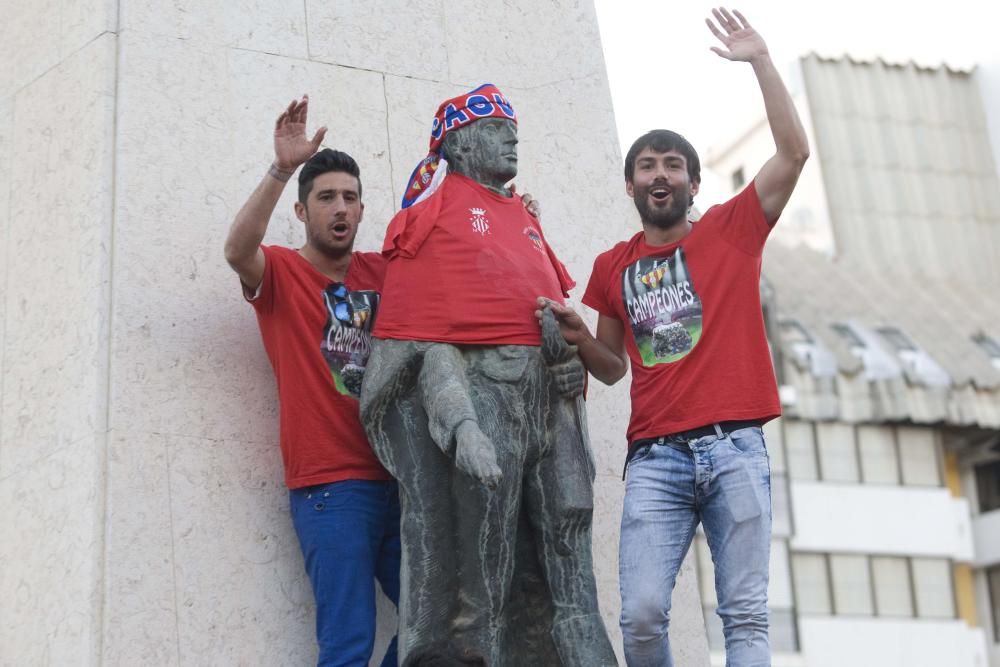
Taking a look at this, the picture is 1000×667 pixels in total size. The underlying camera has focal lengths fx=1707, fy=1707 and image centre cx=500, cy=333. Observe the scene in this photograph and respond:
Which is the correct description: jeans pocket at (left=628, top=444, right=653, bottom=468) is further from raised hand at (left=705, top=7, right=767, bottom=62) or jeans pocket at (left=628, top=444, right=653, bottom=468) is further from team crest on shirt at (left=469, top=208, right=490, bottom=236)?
raised hand at (left=705, top=7, right=767, bottom=62)

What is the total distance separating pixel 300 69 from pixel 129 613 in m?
2.74

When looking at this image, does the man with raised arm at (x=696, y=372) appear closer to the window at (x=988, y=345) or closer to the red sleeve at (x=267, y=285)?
the red sleeve at (x=267, y=285)

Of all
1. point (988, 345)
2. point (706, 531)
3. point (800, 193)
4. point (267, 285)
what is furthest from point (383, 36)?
point (800, 193)

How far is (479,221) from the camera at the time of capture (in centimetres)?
676

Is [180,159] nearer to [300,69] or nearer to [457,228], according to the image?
[300,69]

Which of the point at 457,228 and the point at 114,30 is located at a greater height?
the point at 114,30

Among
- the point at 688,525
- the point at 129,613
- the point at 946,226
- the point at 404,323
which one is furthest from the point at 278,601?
the point at 946,226

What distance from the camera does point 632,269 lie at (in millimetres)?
6832

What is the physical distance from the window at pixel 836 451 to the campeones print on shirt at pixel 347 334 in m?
31.4

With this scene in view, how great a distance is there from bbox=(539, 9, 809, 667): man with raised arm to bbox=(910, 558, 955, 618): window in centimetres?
→ 3289

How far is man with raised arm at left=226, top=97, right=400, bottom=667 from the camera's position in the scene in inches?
262

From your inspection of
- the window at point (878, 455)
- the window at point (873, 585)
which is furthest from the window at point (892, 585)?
the window at point (878, 455)

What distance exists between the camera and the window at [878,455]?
38250 mm

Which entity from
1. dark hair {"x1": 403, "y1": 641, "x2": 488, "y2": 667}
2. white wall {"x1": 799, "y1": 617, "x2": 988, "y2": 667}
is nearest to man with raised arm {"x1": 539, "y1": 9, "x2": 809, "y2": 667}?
dark hair {"x1": 403, "y1": 641, "x2": 488, "y2": 667}
